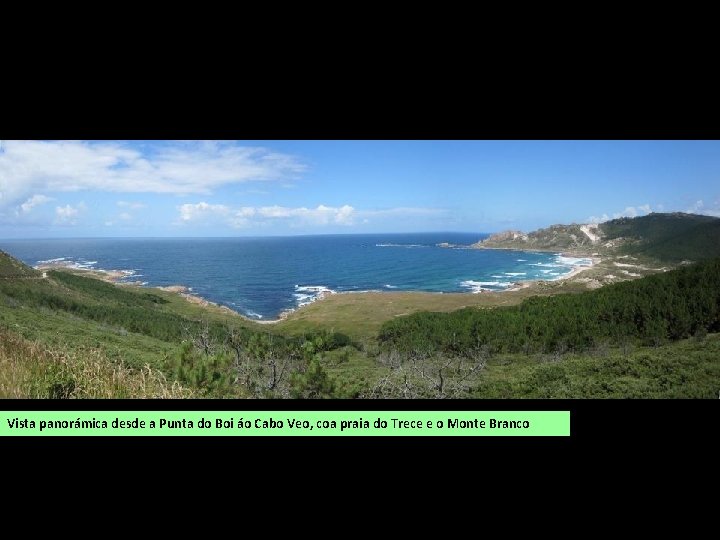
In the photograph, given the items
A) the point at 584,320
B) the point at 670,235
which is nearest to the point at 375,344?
the point at 584,320

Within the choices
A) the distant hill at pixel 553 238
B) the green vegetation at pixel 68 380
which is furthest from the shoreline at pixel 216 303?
the green vegetation at pixel 68 380

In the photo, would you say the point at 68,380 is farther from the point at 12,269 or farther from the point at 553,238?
the point at 553,238

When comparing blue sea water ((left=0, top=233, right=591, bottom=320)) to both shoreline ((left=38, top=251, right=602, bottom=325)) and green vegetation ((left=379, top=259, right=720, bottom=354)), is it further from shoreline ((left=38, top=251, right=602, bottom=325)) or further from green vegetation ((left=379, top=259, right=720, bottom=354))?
green vegetation ((left=379, top=259, right=720, bottom=354))

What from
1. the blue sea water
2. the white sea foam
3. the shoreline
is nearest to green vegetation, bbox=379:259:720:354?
the shoreline
